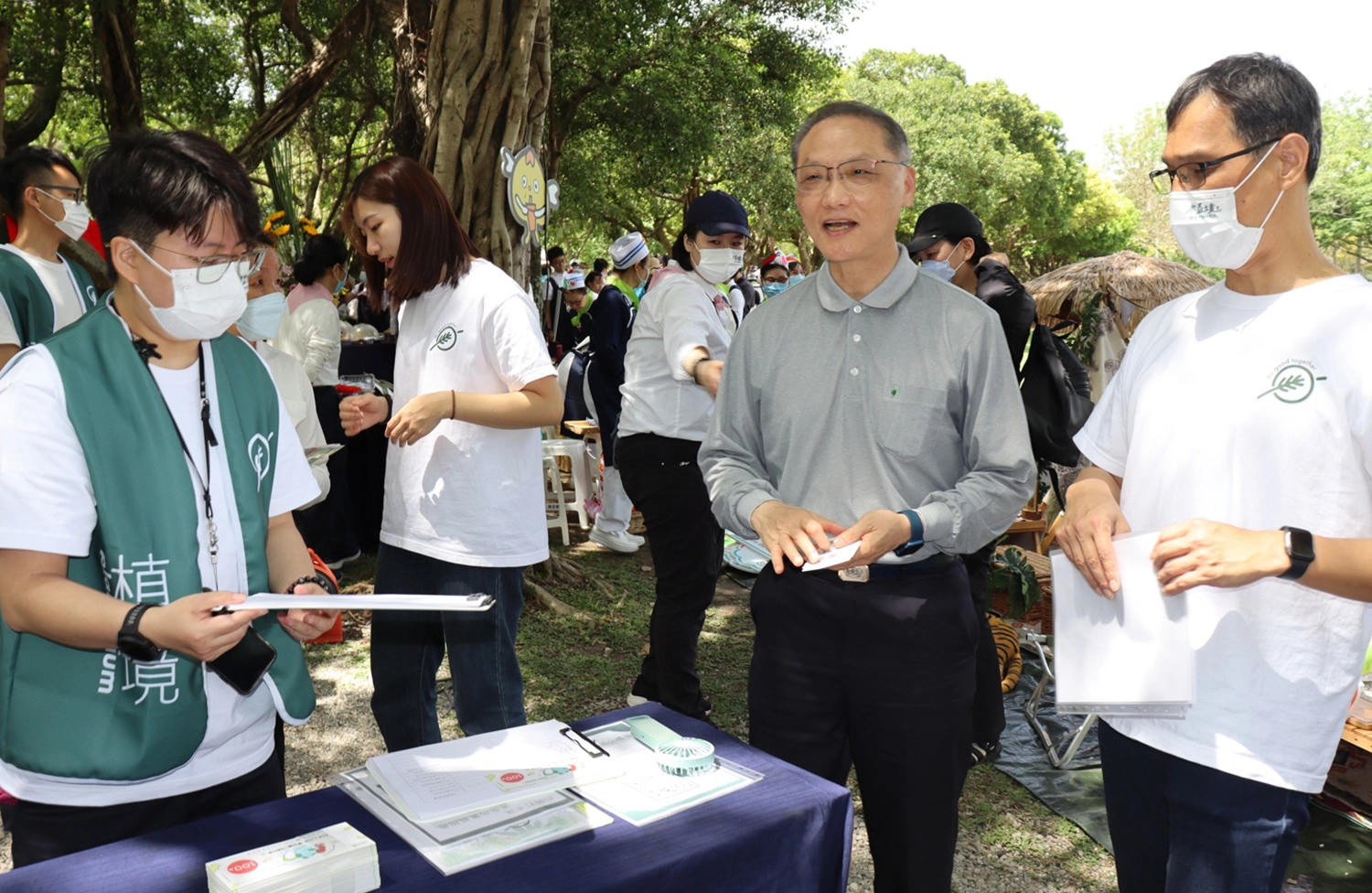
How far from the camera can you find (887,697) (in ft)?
6.64

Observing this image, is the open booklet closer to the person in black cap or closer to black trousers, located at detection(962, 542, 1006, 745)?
black trousers, located at detection(962, 542, 1006, 745)

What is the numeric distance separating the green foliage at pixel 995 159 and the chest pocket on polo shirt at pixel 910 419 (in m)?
30.7

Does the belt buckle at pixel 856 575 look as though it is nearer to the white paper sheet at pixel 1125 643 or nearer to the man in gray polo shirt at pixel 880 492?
the man in gray polo shirt at pixel 880 492

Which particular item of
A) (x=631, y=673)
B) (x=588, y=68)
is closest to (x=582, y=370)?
(x=631, y=673)

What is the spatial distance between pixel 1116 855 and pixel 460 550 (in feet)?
5.46

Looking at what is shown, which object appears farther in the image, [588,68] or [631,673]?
[588,68]

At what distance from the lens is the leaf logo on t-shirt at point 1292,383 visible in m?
1.50

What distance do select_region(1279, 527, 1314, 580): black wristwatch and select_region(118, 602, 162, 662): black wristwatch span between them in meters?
1.63

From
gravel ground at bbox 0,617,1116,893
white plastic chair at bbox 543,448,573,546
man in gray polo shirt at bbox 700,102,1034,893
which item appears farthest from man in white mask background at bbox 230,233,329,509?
white plastic chair at bbox 543,448,573,546

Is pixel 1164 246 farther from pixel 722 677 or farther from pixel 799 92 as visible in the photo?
pixel 722 677

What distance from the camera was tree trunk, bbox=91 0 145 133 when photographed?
10891mm

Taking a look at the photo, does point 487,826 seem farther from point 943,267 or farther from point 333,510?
point 333,510

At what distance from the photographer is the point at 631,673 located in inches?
189

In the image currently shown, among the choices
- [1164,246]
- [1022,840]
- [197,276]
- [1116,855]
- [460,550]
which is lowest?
Result: [1022,840]
